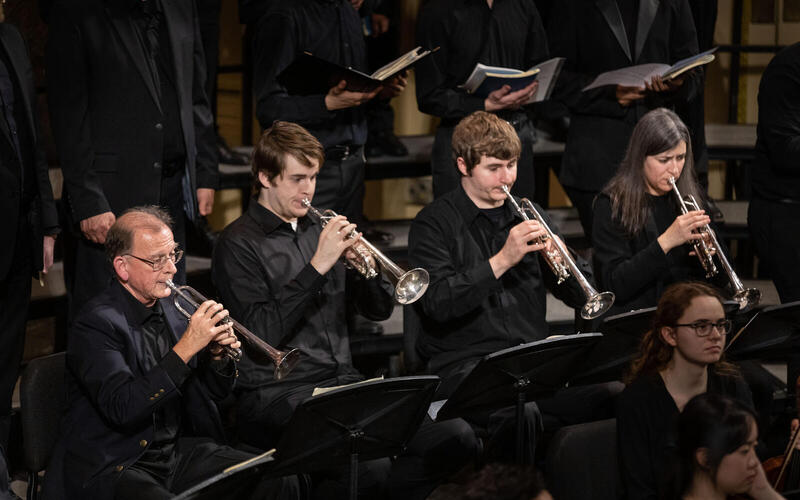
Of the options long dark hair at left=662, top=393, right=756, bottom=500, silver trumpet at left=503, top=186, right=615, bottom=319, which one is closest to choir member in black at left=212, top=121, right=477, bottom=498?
silver trumpet at left=503, top=186, right=615, bottom=319

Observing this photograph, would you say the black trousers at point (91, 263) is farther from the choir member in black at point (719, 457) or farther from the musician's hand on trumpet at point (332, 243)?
the choir member in black at point (719, 457)

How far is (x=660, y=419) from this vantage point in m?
3.41

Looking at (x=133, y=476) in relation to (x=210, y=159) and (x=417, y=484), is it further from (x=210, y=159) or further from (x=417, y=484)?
(x=210, y=159)

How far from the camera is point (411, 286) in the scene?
Result: 12.9 feet

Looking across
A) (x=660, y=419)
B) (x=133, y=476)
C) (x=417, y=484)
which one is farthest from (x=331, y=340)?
(x=660, y=419)

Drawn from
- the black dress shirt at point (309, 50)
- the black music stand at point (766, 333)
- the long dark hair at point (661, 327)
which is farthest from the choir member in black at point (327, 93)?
the black music stand at point (766, 333)

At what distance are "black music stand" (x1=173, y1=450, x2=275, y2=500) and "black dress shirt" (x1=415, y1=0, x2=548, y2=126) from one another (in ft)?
8.39

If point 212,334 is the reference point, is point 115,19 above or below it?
above

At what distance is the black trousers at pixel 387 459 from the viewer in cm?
380

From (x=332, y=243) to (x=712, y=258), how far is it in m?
1.65

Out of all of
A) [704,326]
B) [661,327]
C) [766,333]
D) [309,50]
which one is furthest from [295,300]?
[766,333]

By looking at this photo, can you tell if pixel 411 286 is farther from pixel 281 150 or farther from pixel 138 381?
pixel 138 381

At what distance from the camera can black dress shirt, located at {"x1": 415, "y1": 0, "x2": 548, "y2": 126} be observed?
5.13 metres

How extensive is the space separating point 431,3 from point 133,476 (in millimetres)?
2752
